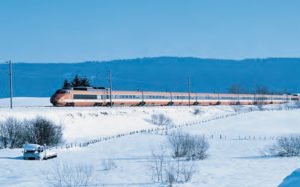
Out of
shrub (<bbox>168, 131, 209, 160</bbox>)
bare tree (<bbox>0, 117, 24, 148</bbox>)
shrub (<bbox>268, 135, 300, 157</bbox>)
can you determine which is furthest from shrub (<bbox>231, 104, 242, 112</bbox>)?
shrub (<bbox>168, 131, 209, 160</bbox>)

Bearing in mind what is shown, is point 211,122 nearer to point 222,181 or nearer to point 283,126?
point 283,126

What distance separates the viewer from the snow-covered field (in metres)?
23.3

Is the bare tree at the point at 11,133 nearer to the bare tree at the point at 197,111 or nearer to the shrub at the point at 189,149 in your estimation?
the shrub at the point at 189,149

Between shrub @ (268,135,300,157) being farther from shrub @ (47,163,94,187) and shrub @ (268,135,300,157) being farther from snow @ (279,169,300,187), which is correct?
snow @ (279,169,300,187)

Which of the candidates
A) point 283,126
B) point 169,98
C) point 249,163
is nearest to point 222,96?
point 169,98

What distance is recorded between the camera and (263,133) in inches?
2176

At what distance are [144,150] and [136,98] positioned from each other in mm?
37075

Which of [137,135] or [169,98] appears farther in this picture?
[169,98]

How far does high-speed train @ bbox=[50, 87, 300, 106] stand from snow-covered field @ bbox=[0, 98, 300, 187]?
2.95m

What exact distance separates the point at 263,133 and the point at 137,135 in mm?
13999

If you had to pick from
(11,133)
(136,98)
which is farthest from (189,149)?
(136,98)

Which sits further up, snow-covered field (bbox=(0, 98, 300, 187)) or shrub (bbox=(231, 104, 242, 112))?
shrub (bbox=(231, 104, 242, 112))

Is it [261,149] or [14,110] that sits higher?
[14,110]

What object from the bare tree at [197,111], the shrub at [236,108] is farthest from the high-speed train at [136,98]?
the bare tree at [197,111]
